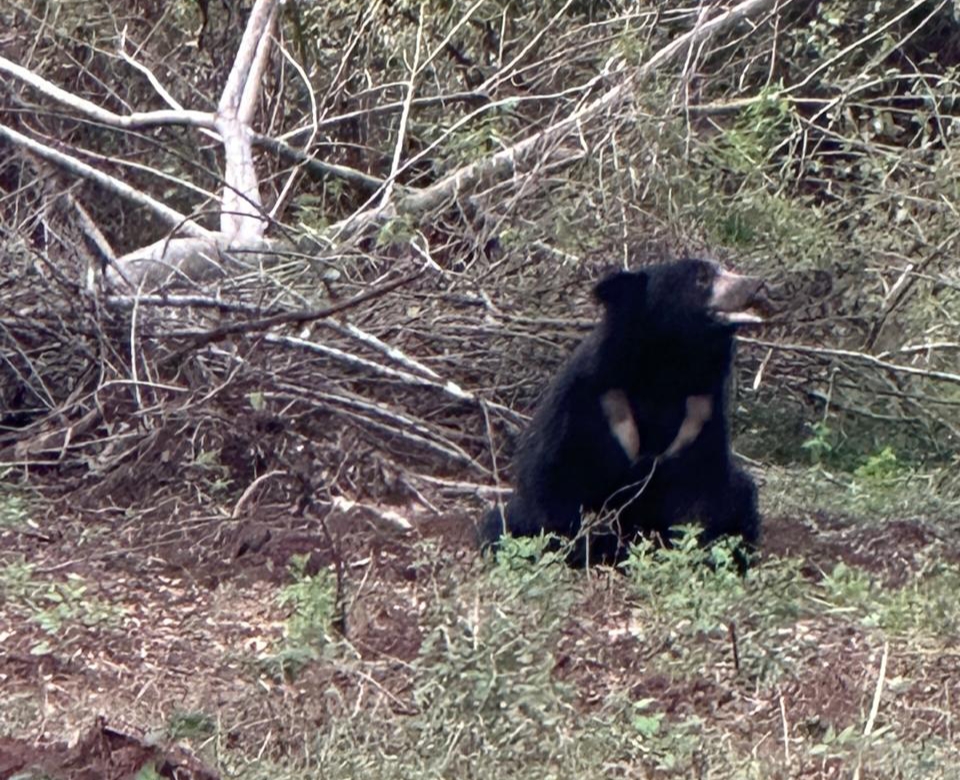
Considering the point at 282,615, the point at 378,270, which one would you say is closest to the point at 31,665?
the point at 282,615

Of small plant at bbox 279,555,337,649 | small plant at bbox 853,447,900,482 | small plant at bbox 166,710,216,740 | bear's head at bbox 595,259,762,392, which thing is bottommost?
small plant at bbox 853,447,900,482

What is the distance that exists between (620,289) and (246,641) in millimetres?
1807

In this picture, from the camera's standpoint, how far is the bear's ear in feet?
19.9

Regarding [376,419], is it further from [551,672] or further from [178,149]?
[178,149]

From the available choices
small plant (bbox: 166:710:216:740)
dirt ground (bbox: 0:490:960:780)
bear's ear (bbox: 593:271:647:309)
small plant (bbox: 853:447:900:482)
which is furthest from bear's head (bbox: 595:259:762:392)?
small plant (bbox: 166:710:216:740)

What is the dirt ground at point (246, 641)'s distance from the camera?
161 inches

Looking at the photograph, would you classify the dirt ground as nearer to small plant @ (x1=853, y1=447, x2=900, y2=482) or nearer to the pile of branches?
the pile of branches

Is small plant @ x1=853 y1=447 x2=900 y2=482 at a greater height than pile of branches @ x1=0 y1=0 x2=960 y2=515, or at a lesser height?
lesser

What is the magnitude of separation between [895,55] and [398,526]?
551 centimetres

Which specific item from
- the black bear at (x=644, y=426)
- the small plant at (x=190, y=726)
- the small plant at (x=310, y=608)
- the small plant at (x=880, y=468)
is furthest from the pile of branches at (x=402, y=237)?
the small plant at (x=190, y=726)

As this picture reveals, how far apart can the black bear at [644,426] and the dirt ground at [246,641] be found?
0.32 metres

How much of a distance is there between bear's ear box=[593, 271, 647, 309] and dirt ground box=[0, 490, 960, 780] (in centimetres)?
95

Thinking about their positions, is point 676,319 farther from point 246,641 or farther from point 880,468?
point 246,641

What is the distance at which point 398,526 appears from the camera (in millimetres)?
6289
